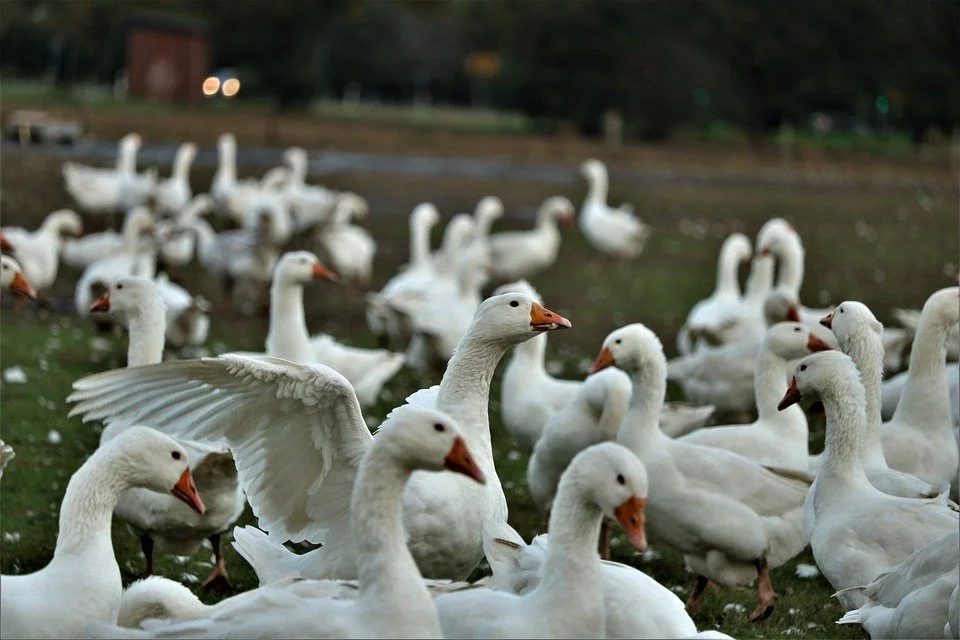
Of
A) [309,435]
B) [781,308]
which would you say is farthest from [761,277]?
[309,435]

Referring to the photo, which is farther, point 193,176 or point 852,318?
point 193,176

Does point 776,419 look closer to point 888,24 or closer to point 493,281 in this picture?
point 888,24

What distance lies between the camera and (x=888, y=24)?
13.1 metres

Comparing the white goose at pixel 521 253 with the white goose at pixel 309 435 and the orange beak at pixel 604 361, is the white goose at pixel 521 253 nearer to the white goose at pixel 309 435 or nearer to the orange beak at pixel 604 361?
the orange beak at pixel 604 361

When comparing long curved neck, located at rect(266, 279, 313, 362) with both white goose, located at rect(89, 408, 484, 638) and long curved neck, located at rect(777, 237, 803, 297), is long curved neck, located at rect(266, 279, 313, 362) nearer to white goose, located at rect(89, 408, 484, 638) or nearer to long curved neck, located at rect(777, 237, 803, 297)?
white goose, located at rect(89, 408, 484, 638)

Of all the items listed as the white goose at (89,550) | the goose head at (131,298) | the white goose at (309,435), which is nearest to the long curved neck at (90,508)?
the white goose at (89,550)

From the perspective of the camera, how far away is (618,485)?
174 inches

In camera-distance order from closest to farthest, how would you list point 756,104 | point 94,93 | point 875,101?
point 875,101
point 756,104
point 94,93

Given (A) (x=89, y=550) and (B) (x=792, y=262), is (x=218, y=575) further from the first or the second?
(B) (x=792, y=262)

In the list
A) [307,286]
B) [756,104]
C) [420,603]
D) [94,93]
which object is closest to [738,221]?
[756,104]

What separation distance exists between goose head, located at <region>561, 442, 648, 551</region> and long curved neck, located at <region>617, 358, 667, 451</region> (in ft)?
8.18

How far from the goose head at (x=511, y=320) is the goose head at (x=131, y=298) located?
2301mm

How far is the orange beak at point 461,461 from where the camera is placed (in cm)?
442

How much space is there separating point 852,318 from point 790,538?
1.27m
